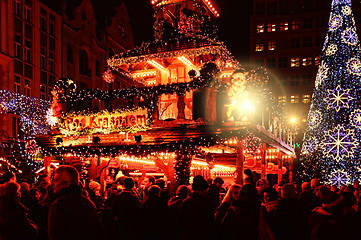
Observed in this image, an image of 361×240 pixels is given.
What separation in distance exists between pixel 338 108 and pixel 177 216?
77.4 feet

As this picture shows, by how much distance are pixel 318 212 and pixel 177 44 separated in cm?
Result: 1024

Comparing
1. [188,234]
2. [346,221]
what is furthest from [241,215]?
[346,221]

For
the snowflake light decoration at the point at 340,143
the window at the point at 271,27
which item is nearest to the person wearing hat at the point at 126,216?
the snowflake light decoration at the point at 340,143

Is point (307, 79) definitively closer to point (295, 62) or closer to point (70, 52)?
point (295, 62)

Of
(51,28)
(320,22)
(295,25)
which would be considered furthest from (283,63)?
(51,28)

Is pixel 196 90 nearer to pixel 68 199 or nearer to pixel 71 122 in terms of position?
pixel 71 122

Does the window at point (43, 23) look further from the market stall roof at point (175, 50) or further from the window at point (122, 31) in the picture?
the market stall roof at point (175, 50)

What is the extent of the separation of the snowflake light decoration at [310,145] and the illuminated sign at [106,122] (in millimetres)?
18443

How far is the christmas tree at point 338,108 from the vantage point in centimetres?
2659

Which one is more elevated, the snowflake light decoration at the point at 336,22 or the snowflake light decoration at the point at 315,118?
the snowflake light decoration at the point at 336,22

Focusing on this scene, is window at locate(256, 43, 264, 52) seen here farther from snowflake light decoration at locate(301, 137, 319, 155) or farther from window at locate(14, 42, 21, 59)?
window at locate(14, 42, 21, 59)

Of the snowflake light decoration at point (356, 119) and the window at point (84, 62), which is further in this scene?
the window at point (84, 62)

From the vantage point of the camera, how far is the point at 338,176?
27078mm

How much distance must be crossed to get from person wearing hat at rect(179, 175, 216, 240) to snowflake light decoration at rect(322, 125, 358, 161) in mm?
22213
